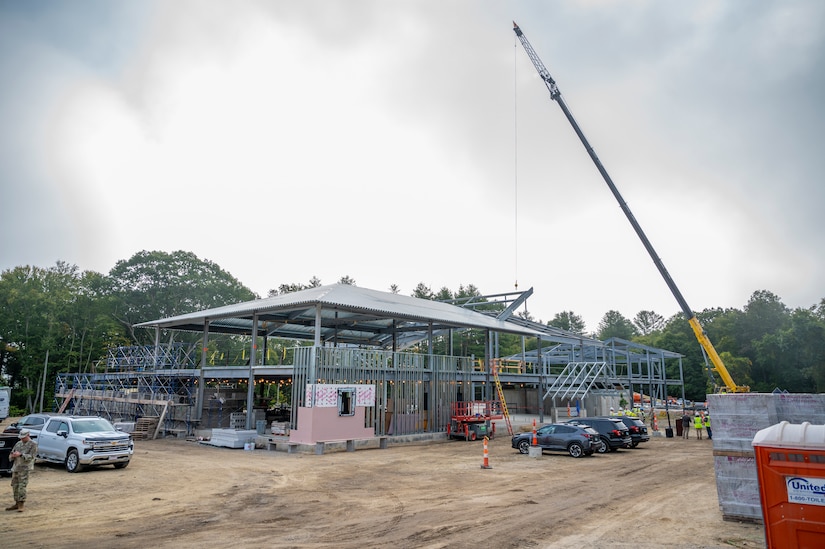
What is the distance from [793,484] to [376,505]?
26.2ft

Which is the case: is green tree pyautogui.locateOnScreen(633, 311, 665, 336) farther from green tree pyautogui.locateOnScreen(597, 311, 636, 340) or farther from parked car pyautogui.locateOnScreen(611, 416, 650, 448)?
parked car pyautogui.locateOnScreen(611, 416, 650, 448)

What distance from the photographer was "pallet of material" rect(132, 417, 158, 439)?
2803cm

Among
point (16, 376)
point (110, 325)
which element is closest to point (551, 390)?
point (110, 325)

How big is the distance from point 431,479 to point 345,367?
979cm

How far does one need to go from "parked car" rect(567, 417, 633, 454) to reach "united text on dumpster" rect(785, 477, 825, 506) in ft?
55.2

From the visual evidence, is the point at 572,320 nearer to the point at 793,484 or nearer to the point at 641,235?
the point at 641,235

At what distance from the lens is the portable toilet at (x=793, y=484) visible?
21.3 feet

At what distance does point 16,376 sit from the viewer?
177 ft

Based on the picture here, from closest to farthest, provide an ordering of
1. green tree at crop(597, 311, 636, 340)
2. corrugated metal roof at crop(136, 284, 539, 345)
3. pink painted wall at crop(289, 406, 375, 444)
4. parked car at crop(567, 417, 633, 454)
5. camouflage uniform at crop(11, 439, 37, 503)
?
1. camouflage uniform at crop(11, 439, 37, 503)
2. pink painted wall at crop(289, 406, 375, 444)
3. parked car at crop(567, 417, 633, 454)
4. corrugated metal roof at crop(136, 284, 539, 345)
5. green tree at crop(597, 311, 636, 340)

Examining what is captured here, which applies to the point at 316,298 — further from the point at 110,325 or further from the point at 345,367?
the point at 110,325

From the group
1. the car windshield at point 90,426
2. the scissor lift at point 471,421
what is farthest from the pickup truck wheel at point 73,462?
the scissor lift at point 471,421

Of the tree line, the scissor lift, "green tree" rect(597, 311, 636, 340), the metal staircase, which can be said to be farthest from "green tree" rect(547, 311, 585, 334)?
the scissor lift

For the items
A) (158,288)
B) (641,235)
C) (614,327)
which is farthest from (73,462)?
(614,327)

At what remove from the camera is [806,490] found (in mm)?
6617
